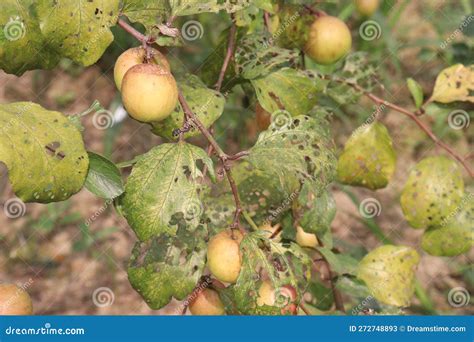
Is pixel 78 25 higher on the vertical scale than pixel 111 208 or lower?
higher

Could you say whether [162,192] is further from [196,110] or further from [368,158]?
[368,158]

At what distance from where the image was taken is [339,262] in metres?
1.46

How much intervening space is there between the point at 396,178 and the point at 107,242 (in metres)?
1.05

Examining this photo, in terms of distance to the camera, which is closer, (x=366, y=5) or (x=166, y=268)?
(x=166, y=268)

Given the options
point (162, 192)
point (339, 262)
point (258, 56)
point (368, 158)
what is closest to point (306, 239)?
point (339, 262)

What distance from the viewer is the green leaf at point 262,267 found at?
1012 mm

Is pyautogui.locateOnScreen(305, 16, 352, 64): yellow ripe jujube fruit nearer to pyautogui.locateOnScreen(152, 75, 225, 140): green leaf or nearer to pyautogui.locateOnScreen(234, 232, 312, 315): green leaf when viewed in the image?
pyautogui.locateOnScreen(152, 75, 225, 140): green leaf

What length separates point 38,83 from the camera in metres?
2.76

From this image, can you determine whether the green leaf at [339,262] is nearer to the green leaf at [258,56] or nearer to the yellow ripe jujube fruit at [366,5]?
the green leaf at [258,56]

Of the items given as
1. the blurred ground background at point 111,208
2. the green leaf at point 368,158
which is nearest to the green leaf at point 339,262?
the green leaf at point 368,158

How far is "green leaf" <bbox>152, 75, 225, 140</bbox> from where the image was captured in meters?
1.11

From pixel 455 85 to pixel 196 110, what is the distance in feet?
1.83

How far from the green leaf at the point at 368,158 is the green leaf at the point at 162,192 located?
504mm

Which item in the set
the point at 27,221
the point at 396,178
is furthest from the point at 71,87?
the point at 396,178
